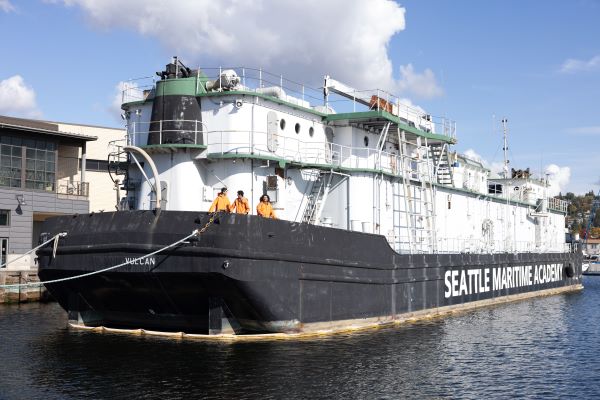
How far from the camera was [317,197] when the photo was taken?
62.6ft

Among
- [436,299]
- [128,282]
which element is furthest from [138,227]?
[436,299]

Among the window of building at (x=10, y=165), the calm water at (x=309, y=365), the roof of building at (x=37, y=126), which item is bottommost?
the calm water at (x=309, y=365)

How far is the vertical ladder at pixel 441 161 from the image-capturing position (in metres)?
25.1

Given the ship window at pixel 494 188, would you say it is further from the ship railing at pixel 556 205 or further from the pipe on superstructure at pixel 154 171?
the pipe on superstructure at pixel 154 171

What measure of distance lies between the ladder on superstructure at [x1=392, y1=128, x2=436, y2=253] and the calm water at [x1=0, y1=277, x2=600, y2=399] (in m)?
3.58

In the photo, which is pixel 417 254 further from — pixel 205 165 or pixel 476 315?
pixel 205 165

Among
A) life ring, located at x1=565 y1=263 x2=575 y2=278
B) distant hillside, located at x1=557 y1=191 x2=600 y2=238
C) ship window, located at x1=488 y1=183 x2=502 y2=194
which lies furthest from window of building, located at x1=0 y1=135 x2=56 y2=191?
distant hillside, located at x1=557 y1=191 x2=600 y2=238

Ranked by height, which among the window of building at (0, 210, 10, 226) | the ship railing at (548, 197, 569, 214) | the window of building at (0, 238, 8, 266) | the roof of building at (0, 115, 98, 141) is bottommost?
the window of building at (0, 238, 8, 266)

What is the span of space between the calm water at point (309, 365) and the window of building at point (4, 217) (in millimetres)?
12642

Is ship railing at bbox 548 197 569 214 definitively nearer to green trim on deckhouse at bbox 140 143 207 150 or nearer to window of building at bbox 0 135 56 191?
green trim on deckhouse at bbox 140 143 207 150

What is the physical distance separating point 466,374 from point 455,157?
55.5ft

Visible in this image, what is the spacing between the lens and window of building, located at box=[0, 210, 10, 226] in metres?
30.3

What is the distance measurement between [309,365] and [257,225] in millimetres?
3447

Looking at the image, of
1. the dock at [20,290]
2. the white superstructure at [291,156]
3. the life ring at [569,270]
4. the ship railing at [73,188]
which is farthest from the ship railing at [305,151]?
the ship railing at [73,188]
